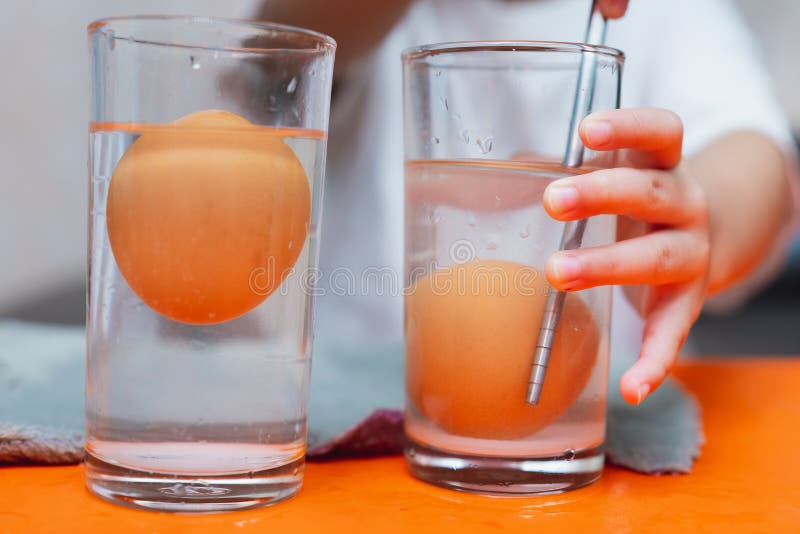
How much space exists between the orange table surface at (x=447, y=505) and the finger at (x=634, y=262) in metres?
0.13

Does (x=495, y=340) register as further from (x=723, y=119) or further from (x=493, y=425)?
(x=723, y=119)

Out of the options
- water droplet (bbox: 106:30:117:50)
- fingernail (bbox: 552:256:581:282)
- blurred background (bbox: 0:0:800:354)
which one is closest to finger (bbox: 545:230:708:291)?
fingernail (bbox: 552:256:581:282)

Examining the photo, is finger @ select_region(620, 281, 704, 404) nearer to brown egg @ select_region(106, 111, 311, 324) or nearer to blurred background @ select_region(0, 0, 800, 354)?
brown egg @ select_region(106, 111, 311, 324)

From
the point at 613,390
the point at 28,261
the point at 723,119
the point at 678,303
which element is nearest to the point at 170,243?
the point at 678,303

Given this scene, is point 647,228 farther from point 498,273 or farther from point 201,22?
point 201,22

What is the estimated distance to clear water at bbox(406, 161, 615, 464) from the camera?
488 millimetres

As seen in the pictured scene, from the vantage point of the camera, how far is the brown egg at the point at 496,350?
491 mm

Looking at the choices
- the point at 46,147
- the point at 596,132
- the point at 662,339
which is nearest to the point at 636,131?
the point at 596,132

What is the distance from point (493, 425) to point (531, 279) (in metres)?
0.09

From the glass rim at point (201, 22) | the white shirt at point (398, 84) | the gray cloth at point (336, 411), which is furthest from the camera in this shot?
the white shirt at point (398, 84)

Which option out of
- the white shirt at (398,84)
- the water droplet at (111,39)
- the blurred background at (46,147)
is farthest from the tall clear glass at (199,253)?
the blurred background at (46,147)

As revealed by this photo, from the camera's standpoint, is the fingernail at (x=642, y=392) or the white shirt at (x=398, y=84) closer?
the fingernail at (x=642, y=392)

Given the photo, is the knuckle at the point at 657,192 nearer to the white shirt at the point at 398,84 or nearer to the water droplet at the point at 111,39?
the water droplet at the point at 111,39

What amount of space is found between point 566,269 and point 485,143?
9 cm
